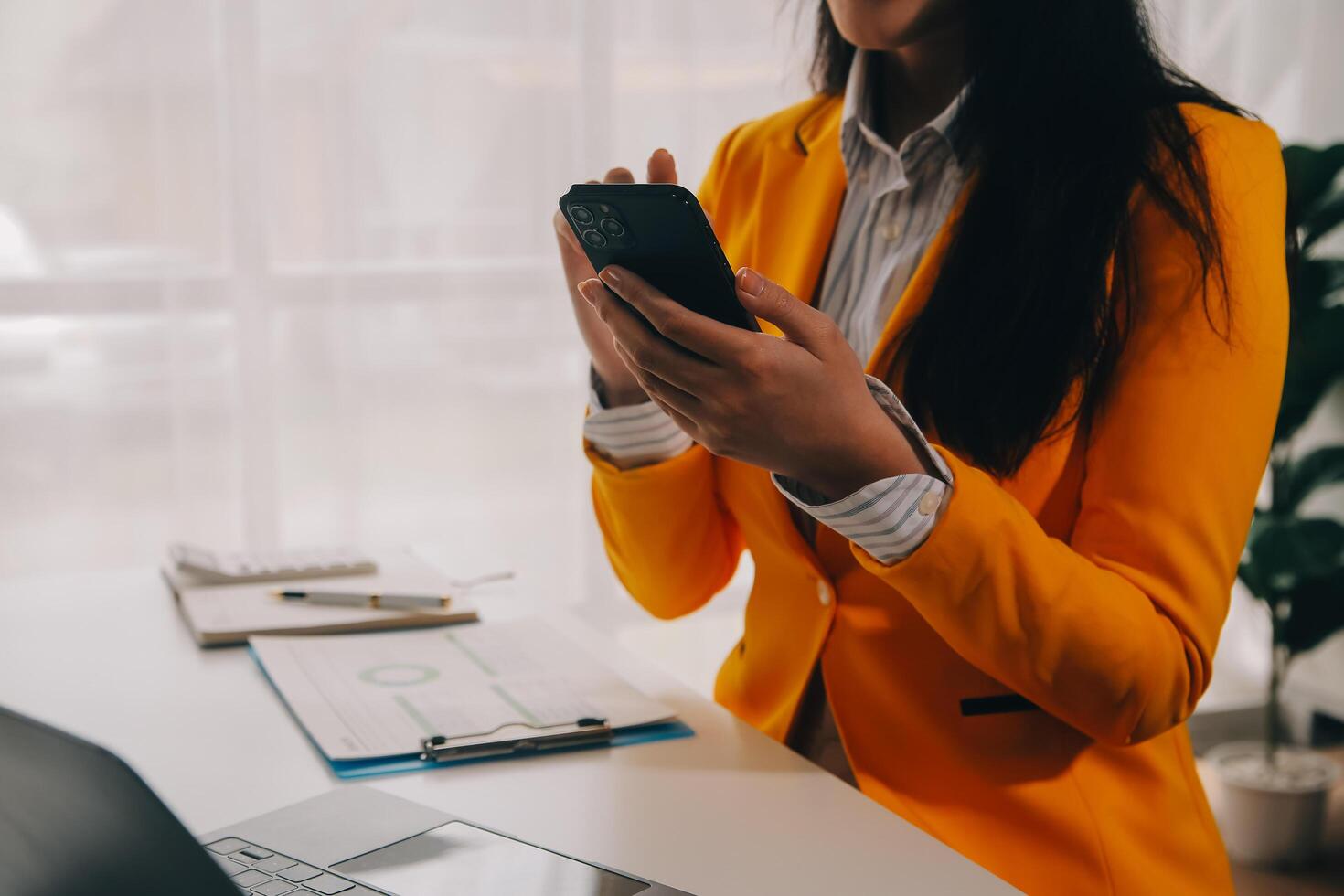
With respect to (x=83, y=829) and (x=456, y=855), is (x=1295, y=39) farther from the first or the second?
(x=83, y=829)

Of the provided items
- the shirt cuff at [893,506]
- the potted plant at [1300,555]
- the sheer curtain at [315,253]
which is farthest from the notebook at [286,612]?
the potted plant at [1300,555]

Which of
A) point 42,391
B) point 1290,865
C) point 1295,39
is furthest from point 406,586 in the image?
point 1295,39

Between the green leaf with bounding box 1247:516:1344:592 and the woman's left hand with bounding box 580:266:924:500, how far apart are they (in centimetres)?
176

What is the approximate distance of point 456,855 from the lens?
67 centimetres

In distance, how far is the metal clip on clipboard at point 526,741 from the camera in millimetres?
818

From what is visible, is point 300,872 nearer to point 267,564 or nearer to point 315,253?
point 267,564

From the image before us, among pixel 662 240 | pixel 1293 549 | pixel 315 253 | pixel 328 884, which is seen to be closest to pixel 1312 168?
pixel 1293 549

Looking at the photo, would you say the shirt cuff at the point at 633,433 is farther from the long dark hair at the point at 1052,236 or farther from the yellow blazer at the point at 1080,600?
the long dark hair at the point at 1052,236

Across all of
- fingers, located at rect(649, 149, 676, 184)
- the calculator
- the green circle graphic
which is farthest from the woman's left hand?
the calculator

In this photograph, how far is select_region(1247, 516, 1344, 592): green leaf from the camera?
7.43 feet

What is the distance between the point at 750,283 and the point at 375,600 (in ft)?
1.85

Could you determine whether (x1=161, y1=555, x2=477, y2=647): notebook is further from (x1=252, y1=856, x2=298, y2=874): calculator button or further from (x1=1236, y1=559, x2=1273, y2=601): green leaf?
(x1=1236, y1=559, x2=1273, y2=601): green leaf

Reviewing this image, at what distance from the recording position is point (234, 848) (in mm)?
687

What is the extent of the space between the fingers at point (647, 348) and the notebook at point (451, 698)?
25 cm
